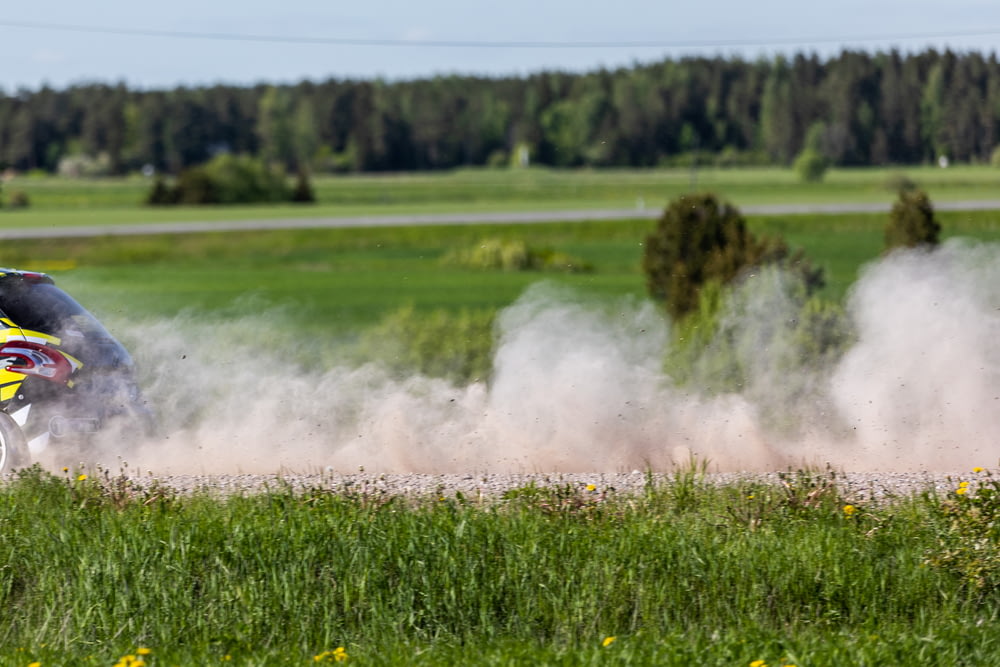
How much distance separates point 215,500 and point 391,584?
206 centimetres

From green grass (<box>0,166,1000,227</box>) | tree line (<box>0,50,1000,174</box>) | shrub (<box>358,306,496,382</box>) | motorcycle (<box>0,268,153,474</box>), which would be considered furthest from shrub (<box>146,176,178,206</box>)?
motorcycle (<box>0,268,153,474</box>)

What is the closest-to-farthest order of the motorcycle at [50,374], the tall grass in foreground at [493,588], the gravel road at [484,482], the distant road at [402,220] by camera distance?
1. the tall grass in foreground at [493,588]
2. the gravel road at [484,482]
3. the motorcycle at [50,374]
4. the distant road at [402,220]

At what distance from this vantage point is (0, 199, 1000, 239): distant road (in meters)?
55.4

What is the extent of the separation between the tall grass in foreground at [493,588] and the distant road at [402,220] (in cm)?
4800

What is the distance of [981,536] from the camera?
7191mm

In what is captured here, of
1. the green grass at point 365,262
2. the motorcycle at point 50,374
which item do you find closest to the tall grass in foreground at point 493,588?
the motorcycle at point 50,374

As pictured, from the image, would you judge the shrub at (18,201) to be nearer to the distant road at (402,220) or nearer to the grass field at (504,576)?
the distant road at (402,220)

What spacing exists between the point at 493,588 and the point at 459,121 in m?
93.8

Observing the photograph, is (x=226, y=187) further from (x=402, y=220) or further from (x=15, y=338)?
(x=15, y=338)

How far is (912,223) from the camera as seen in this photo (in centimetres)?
2564

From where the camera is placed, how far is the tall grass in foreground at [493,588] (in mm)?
6152

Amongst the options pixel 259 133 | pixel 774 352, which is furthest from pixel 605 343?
Answer: pixel 259 133

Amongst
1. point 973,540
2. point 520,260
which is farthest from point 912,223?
point 973,540

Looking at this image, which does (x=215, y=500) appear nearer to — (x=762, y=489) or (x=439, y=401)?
(x=762, y=489)
